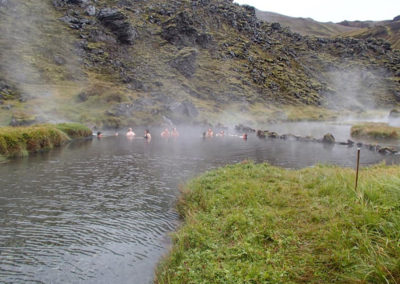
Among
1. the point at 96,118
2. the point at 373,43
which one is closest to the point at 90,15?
the point at 96,118

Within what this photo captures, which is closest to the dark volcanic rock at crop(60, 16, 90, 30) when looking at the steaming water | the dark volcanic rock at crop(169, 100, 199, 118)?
the dark volcanic rock at crop(169, 100, 199, 118)

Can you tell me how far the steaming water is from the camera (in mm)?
8984

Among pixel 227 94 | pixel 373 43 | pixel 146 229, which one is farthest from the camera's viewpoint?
pixel 373 43

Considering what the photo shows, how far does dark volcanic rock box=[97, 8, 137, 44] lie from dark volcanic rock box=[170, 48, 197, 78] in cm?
1845

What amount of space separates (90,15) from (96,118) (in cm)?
7470

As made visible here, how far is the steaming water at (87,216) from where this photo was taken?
8.98 metres

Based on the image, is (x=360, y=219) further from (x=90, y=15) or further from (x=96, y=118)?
(x=90, y=15)

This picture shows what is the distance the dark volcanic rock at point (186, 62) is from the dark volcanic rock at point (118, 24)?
18454mm

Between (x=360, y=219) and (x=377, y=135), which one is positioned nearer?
(x=360, y=219)

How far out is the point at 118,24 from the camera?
111 m

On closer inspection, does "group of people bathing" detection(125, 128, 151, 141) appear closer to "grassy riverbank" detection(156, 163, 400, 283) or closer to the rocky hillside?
the rocky hillside

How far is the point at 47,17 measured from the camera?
106375mm

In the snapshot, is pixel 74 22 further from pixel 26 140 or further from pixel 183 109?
pixel 26 140

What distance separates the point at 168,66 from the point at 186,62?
7226 millimetres
